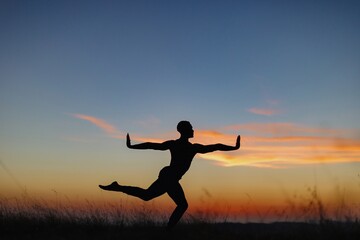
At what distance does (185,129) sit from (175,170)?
37.1 inches

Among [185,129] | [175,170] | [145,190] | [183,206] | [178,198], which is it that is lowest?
[183,206]

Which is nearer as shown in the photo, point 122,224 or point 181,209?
point 181,209

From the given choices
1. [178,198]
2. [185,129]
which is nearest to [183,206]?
[178,198]

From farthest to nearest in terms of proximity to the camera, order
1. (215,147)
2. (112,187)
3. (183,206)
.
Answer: (215,147)
(183,206)
(112,187)

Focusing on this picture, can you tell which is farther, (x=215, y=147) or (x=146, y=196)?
(x=215, y=147)

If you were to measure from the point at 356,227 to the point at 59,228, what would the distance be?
266 inches

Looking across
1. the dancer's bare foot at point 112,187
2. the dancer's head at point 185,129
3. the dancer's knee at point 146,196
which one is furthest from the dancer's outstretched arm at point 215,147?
the dancer's bare foot at point 112,187

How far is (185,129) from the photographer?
10.2 m

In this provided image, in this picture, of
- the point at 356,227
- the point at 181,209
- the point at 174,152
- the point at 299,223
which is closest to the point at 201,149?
the point at 174,152

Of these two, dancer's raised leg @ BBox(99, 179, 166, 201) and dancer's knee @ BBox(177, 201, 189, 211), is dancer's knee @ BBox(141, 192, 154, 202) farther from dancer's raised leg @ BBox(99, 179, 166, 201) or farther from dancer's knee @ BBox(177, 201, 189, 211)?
dancer's knee @ BBox(177, 201, 189, 211)

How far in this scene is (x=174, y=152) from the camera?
33.2 feet

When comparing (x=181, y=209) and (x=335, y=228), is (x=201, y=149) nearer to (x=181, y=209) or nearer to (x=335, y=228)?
(x=181, y=209)

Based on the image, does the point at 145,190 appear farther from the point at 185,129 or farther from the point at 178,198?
the point at 185,129

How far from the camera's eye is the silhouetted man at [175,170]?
992cm
